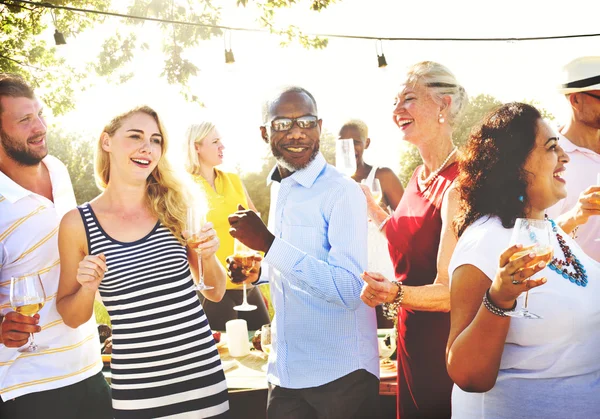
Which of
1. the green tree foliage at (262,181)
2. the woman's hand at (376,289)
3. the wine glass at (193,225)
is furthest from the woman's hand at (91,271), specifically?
the green tree foliage at (262,181)

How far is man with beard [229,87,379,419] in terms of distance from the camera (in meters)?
2.42

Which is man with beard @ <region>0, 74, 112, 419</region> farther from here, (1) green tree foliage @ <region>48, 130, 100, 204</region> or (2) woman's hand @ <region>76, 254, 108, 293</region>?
(1) green tree foliage @ <region>48, 130, 100, 204</region>

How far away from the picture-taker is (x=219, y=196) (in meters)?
4.72

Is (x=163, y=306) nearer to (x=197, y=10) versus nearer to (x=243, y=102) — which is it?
(x=197, y=10)

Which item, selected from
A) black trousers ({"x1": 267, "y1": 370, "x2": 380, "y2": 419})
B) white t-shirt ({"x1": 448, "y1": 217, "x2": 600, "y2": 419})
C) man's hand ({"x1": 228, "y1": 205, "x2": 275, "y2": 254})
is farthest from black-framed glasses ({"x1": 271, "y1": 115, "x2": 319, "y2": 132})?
black trousers ({"x1": 267, "y1": 370, "x2": 380, "y2": 419})

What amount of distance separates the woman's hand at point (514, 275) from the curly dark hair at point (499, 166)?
0.40 metres

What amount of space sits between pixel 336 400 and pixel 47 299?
1.35 m

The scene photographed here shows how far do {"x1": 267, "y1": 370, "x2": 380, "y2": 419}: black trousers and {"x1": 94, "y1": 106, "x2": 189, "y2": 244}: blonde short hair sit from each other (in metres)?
0.83

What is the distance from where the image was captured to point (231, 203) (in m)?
4.72

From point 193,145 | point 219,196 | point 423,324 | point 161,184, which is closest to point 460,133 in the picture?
point 193,145

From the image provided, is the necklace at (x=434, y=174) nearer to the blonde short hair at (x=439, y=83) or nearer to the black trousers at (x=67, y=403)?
the blonde short hair at (x=439, y=83)

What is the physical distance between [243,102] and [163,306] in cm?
1571

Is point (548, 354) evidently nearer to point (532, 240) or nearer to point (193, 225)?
point (532, 240)

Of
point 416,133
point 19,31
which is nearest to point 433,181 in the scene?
point 416,133
